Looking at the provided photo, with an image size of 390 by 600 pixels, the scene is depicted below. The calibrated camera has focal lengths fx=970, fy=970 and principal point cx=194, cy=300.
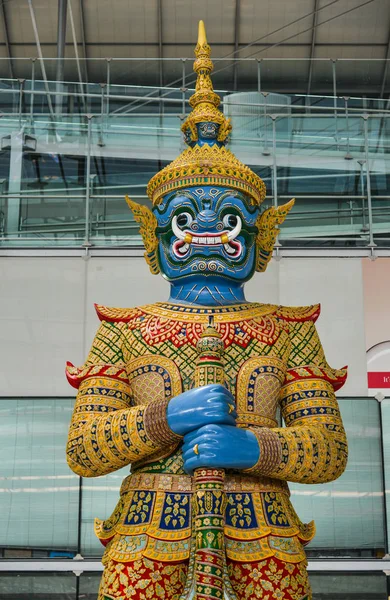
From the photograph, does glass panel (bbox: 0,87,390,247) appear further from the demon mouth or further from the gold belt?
the gold belt

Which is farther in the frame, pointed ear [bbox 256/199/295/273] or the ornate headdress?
pointed ear [bbox 256/199/295/273]

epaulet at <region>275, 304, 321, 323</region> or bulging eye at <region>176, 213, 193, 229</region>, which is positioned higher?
bulging eye at <region>176, 213, 193, 229</region>

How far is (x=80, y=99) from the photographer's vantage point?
856cm

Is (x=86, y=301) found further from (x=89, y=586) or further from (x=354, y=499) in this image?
(x=354, y=499)

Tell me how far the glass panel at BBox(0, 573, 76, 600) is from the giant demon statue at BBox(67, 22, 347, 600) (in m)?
1.91

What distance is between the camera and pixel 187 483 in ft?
14.3

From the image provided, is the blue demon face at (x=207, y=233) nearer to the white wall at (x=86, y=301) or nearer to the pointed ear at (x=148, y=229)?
the pointed ear at (x=148, y=229)

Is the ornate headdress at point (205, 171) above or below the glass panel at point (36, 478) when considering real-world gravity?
above

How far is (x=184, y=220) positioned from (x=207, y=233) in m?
0.15

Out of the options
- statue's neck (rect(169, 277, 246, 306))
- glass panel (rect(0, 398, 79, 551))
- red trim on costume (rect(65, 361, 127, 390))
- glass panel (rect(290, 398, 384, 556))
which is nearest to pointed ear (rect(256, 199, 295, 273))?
statue's neck (rect(169, 277, 246, 306))

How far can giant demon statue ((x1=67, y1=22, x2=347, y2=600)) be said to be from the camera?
4.17m

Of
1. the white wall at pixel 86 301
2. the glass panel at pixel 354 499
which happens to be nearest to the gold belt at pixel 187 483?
the glass panel at pixel 354 499

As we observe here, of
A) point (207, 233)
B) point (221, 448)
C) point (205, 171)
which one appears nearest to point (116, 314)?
point (207, 233)

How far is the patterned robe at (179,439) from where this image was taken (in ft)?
13.8
